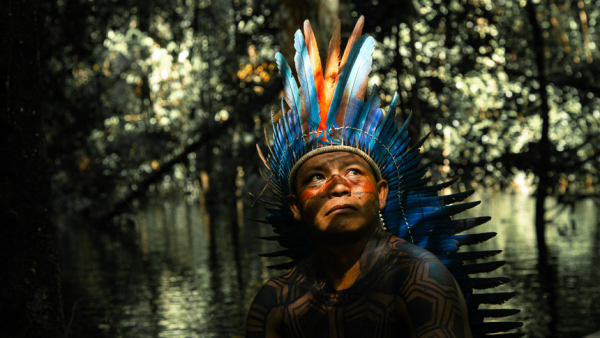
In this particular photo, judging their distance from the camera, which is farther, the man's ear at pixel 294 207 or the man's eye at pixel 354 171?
the man's ear at pixel 294 207

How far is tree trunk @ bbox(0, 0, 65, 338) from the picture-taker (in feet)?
14.4

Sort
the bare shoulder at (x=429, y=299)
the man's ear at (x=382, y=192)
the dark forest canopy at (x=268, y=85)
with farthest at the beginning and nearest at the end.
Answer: the dark forest canopy at (x=268, y=85)
the man's ear at (x=382, y=192)
the bare shoulder at (x=429, y=299)

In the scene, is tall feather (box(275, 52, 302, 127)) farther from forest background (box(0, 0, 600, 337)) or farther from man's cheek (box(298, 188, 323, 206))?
forest background (box(0, 0, 600, 337))

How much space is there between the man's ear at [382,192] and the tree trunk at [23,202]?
246 centimetres

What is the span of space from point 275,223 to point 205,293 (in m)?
8.39

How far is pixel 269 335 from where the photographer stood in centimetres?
289

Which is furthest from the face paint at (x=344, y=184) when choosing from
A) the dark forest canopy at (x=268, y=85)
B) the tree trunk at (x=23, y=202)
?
the dark forest canopy at (x=268, y=85)

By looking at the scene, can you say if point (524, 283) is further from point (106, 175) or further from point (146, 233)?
point (146, 233)

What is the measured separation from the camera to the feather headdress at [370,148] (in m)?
3.08

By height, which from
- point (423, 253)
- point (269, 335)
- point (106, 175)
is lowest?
point (269, 335)

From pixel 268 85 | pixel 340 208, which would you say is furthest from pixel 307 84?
pixel 268 85

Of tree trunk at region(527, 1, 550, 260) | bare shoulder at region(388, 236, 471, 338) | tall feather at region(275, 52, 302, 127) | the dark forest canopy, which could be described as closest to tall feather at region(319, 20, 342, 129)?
tall feather at region(275, 52, 302, 127)

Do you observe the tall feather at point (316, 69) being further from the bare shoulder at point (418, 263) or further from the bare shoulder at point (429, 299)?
the bare shoulder at point (429, 299)

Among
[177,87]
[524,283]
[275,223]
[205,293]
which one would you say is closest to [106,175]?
[205,293]
